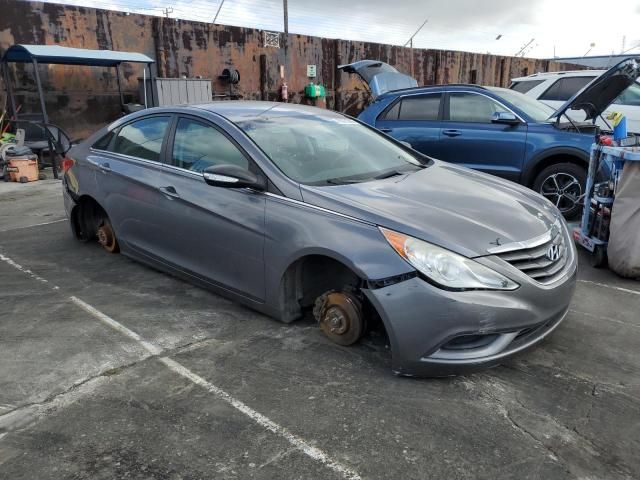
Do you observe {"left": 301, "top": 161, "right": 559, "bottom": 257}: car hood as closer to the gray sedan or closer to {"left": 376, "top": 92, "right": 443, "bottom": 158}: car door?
the gray sedan

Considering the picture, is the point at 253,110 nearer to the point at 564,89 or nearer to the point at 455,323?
the point at 455,323

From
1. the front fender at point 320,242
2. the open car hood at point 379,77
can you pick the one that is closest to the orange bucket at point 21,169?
the open car hood at point 379,77

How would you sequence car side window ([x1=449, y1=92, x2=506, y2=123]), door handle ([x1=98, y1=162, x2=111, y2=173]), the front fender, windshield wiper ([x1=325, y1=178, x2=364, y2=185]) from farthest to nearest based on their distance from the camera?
car side window ([x1=449, y1=92, x2=506, y2=123]), door handle ([x1=98, y1=162, x2=111, y2=173]), windshield wiper ([x1=325, y1=178, x2=364, y2=185]), the front fender

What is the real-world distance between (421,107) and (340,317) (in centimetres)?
497

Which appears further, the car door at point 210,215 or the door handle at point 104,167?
the door handle at point 104,167

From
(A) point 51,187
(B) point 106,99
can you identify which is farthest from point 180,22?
(A) point 51,187

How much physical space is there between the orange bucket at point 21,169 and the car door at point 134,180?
6019mm

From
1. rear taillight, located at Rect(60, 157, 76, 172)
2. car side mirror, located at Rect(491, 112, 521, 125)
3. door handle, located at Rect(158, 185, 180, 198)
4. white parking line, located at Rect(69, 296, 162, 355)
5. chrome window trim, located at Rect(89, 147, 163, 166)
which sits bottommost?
white parking line, located at Rect(69, 296, 162, 355)

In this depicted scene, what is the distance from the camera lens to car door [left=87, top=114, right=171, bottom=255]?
4.21m

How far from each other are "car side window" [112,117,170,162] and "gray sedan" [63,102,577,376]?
0.04 feet

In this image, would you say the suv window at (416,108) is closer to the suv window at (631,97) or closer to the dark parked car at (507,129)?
the dark parked car at (507,129)

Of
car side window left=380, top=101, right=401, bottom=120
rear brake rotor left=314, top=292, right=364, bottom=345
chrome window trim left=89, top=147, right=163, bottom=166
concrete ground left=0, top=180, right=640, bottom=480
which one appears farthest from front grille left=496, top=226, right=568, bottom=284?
car side window left=380, top=101, right=401, bottom=120

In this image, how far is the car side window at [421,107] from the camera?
7.32 m

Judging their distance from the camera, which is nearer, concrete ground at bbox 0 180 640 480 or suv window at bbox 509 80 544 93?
concrete ground at bbox 0 180 640 480
